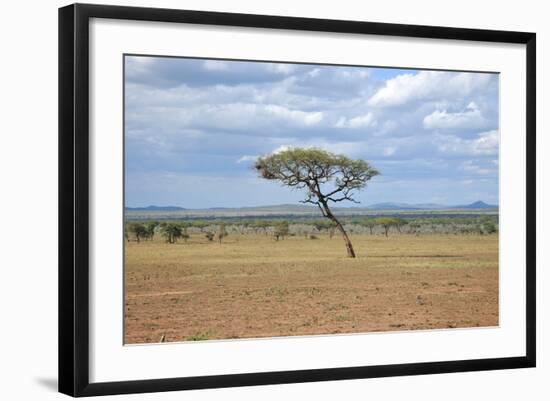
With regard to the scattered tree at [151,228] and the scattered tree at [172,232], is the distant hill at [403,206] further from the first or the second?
the scattered tree at [151,228]

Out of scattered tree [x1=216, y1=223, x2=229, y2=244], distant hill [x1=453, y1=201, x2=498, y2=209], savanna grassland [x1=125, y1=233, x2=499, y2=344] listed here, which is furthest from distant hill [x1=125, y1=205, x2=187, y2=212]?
distant hill [x1=453, y1=201, x2=498, y2=209]

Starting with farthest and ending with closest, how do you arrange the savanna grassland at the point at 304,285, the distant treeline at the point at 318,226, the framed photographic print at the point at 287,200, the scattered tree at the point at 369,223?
the scattered tree at the point at 369,223 < the distant treeline at the point at 318,226 < the savanna grassland at the point at 304,285 < the framed photographic print at the point at 287,200

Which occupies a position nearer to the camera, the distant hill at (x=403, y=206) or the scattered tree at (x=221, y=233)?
the scattered tree at (x=221, y=233)

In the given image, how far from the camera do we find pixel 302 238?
23.3ft

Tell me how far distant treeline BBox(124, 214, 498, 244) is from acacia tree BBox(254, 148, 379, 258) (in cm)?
15

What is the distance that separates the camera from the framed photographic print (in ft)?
19.7

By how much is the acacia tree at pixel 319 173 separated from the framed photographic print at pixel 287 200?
2 cm

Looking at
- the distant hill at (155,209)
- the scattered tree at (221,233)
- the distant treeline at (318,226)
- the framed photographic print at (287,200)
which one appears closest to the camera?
the framed photographic print at (287,200)

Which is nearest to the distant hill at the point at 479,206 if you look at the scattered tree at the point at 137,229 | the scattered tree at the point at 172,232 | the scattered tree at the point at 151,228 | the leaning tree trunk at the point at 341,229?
the leaning tree trunk at the point at 341,229

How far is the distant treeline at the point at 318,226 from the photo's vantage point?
6.71m

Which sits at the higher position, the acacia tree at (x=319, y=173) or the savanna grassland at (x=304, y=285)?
the acacia tree at (x=319, y=173)

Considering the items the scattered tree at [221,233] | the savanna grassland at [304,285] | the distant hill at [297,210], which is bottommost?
the savanna grassland at [304,285]

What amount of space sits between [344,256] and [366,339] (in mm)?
790

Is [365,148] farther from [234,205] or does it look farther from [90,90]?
[90,90]
